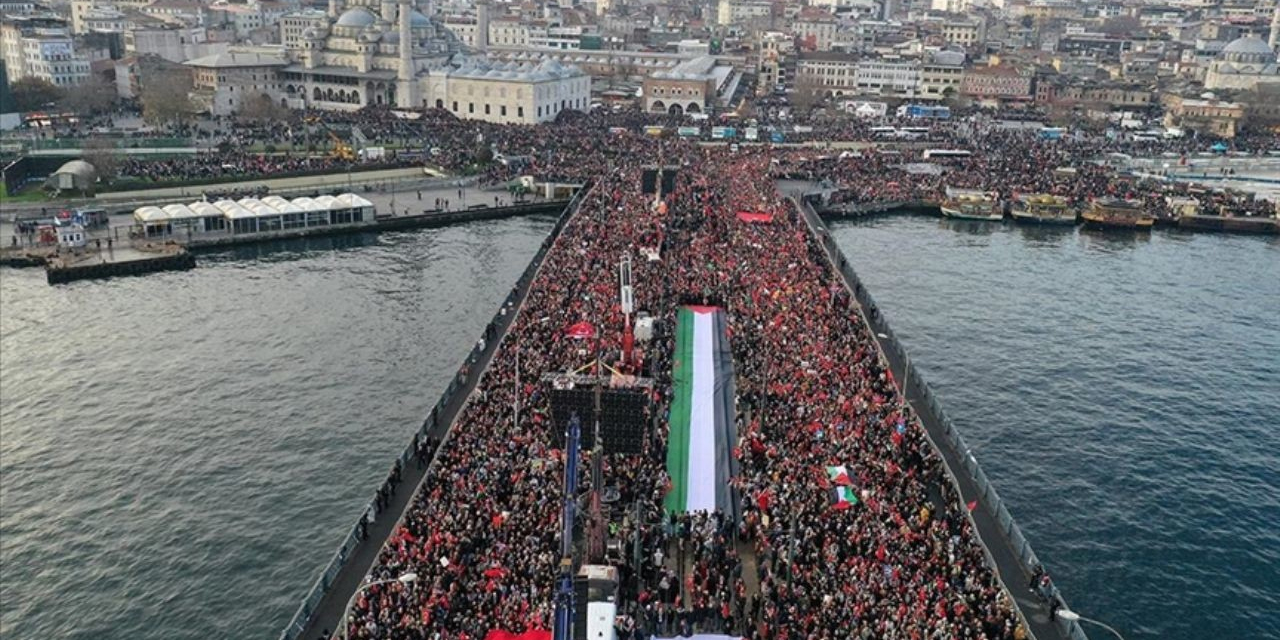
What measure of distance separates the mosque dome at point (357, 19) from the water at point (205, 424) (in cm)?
5777

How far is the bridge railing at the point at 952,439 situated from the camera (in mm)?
19781

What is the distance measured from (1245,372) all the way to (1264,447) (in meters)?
7.26

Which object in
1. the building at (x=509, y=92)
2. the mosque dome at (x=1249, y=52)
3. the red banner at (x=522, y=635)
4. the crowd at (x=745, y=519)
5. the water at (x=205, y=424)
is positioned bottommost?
the water at (x=205, y=424)

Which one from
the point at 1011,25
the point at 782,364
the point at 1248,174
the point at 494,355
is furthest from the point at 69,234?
the point at 1011,25

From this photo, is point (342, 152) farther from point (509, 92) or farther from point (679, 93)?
point (679, 93)

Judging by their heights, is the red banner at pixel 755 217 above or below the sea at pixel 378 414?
above

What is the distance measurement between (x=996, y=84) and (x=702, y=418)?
9650 cm

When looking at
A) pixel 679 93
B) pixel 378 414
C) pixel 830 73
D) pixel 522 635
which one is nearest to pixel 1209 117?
pixel 830 73

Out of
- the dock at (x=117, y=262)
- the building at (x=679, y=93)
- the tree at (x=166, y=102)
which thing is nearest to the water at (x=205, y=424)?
the dock at (x=117, y=262)

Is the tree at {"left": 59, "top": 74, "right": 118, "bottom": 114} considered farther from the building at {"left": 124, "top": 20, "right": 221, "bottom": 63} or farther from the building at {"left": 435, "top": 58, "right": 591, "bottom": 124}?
the building at {"left": 435, "top": 58, "right": 591, "bottom": 124}

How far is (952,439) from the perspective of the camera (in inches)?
997

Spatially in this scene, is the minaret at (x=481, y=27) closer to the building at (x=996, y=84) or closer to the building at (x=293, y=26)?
the building at (x=293, y=26)

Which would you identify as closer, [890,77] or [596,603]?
[596,603]

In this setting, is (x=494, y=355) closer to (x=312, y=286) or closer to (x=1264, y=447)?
(x=312, y=286)
